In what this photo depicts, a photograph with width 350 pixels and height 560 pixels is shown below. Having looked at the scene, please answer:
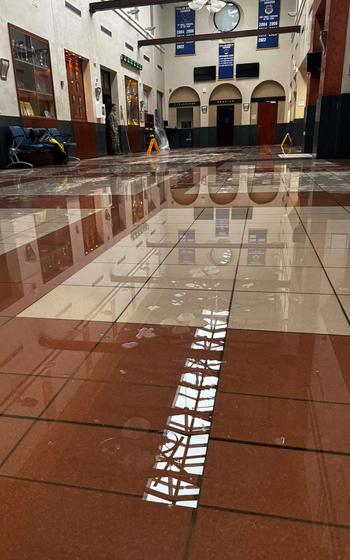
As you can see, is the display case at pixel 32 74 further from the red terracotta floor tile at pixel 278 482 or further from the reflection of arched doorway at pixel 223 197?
the red terracotta floor tile at pixel 278 482

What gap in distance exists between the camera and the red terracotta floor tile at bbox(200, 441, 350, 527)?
3.03ft

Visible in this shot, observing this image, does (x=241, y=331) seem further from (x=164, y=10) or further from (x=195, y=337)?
(x=164, y=10)

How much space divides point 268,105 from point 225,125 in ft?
8.14

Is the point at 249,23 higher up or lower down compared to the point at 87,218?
higher up

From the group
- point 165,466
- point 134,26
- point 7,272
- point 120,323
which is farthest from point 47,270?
point 134,26


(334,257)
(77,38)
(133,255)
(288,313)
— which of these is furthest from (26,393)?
(77,38)

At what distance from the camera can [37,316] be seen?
6.39ft

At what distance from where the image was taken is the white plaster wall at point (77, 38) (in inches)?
385

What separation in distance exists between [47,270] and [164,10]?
24526 millimetres

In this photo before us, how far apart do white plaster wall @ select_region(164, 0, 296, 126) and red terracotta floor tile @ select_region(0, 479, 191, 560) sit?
24104 millimetres

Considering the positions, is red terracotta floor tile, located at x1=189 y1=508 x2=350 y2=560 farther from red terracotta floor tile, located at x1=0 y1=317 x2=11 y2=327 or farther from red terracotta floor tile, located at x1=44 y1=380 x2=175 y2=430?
red terracotta floor tile, located at x1=0 y1=317 x2=11 y2=327

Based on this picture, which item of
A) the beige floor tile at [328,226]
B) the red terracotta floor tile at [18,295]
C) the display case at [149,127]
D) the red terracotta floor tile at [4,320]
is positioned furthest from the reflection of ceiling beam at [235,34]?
the red terracotta floor tile at [4,320]

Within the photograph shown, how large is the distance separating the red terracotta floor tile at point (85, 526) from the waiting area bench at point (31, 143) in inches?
394

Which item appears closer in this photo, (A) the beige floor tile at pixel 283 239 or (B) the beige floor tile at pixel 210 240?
(A) the beige floor tile at pixel 283 239
